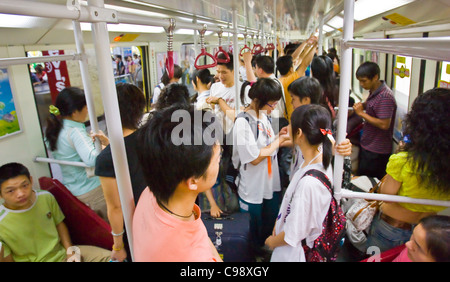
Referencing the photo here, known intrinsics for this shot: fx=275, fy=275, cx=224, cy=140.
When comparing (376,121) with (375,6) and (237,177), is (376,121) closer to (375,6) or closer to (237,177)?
(375,6)

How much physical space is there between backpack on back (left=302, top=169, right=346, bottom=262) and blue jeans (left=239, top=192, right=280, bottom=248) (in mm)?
866

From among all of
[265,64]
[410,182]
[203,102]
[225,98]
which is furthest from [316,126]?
[265,64]

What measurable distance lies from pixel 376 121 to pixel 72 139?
3.07 meters

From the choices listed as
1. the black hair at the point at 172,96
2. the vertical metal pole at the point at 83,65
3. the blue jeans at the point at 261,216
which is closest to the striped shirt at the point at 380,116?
the blue jeans at the point at 261,216

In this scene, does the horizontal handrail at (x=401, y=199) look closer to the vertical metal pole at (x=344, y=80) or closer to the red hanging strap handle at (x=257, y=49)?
the vertical metal pole at (x=344, y=80)

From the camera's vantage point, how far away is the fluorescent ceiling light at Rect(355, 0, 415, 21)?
104 inches

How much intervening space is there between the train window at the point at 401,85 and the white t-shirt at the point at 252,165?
2.36m

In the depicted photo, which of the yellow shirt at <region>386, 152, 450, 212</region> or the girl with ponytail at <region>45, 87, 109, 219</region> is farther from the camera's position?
the girl with ponytail at <region>45, 87, 109, 219</region>

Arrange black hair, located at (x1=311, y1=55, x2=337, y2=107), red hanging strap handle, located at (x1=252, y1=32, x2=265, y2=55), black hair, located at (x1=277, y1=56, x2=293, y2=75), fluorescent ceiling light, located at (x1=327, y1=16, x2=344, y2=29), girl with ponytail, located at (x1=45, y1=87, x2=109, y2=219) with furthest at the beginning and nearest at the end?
fluorescent ceiling light, located at (x1=327, y1=16, x2=344, y2=29) < red hanging strap handle, located at (x1=252, y1=32, x2=265, y2=55) < black hair, located at (x1=277, y1=56, x2=293, y2=75) < black hair, located at (x1=311, y1=55, x2=337, y2=107) < girl with ponytail, located at (x1=45, y1=87, x2=109, y2=219)

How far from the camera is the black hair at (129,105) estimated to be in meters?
1.58

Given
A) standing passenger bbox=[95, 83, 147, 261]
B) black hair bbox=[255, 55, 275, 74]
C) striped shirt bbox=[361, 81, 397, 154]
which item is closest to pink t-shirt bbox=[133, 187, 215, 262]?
standing passenger bbox=[95, 83, 147, 261]

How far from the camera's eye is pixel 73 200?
2.47m

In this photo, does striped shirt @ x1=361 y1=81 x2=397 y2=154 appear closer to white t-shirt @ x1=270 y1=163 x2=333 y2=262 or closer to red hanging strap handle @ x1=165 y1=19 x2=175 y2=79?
white t-shirt @ x1=270 y1=163 x2=333 y2=262

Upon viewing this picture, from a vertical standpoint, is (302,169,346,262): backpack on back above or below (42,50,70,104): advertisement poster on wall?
below
